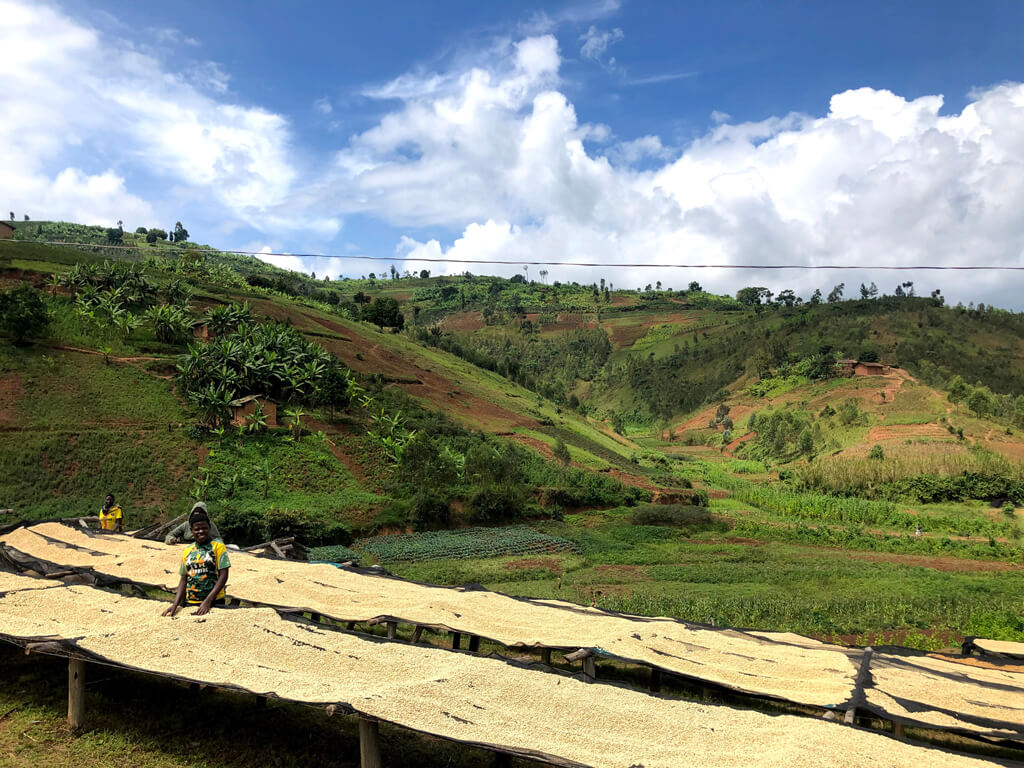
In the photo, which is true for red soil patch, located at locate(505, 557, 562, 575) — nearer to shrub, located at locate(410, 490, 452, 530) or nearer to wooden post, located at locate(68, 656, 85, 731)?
shrub, located at locate(410, 490, 452, 530)

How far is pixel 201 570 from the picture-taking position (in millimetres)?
8008

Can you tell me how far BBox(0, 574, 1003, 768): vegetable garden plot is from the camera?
5.22m

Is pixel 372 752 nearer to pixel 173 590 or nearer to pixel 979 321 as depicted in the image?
pixel 173 590

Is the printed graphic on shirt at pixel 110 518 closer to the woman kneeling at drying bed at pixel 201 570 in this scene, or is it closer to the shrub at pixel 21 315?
the woman kneeling at drying bed at pixel 201 570

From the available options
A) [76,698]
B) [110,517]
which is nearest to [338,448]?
[110,517]

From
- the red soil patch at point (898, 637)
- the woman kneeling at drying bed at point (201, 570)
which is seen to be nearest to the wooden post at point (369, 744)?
the woman kneeling at drying bed at point (201, 570)

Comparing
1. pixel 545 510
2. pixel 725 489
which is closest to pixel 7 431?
pixel 545 510

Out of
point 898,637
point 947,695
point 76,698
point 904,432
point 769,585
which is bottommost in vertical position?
point 769,585

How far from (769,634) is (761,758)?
432 cm

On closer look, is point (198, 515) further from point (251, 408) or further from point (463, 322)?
point (463, 322)

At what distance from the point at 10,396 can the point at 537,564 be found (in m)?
26.3

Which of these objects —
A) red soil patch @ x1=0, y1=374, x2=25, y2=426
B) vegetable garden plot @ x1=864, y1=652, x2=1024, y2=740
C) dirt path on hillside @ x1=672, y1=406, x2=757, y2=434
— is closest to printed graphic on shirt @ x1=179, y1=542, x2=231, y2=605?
vegetable garden plot @ x1=864, y1=652, x2=1024, y2=740

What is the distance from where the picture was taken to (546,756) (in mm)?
5070

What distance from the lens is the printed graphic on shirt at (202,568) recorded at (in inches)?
315
